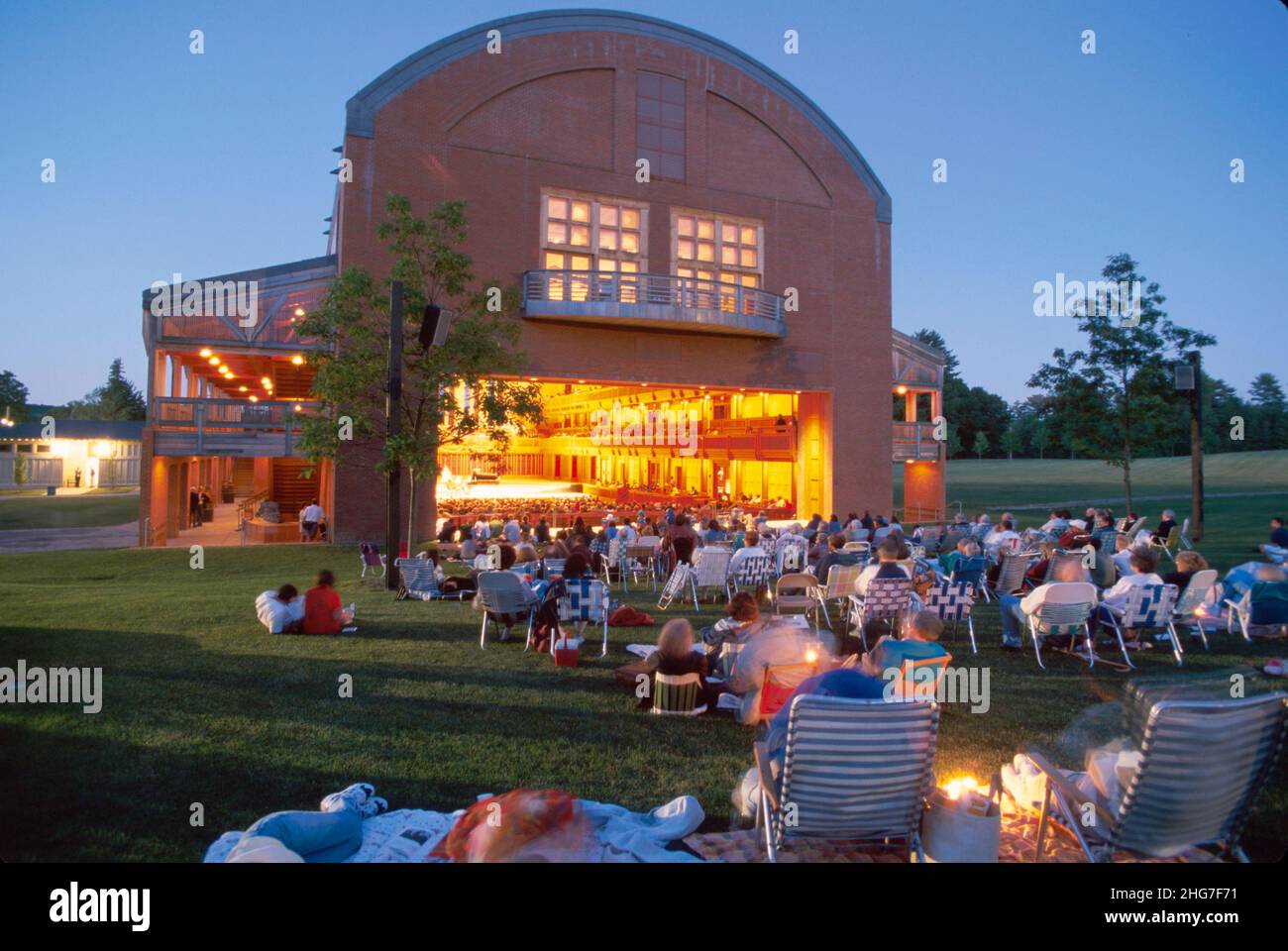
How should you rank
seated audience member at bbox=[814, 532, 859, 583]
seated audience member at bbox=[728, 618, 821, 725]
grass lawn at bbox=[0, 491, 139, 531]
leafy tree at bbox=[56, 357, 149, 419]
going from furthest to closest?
1. leafy tree at bbox=[56, 357, 149, 419]
2. grass lawn at bbox=[0, 491, 139, 531]
3. seated audience member at bbox=[814, 532, 859, 583]
4. seated audience member at bbox=[728, 618, 821, 725]

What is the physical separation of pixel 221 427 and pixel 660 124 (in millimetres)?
15420

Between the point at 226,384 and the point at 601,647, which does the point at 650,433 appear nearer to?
the point at 226,384

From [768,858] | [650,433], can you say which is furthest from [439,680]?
[650,433]

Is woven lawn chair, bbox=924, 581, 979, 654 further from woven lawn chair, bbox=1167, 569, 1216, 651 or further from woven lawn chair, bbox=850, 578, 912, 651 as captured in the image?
woven lawn chair, bbox=1167, 569, 1216, 651

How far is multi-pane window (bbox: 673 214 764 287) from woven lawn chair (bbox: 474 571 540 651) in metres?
16.7

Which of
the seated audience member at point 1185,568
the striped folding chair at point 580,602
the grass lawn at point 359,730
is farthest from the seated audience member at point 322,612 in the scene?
the seated audience member at point 1185,568

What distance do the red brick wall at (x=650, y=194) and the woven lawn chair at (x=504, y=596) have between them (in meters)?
12.9

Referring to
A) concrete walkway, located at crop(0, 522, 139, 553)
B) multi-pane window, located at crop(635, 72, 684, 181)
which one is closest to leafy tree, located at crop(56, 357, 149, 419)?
concrete walkway, located at crop(0, 522, 139, 553)

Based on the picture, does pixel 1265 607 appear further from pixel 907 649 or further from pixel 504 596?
pixel 504 596

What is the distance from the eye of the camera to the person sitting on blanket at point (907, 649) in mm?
4598

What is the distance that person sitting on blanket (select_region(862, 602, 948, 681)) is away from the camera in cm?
460

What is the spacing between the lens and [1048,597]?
7562mm

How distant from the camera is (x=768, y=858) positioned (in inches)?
139

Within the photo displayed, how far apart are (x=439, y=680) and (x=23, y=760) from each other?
2956 mm
